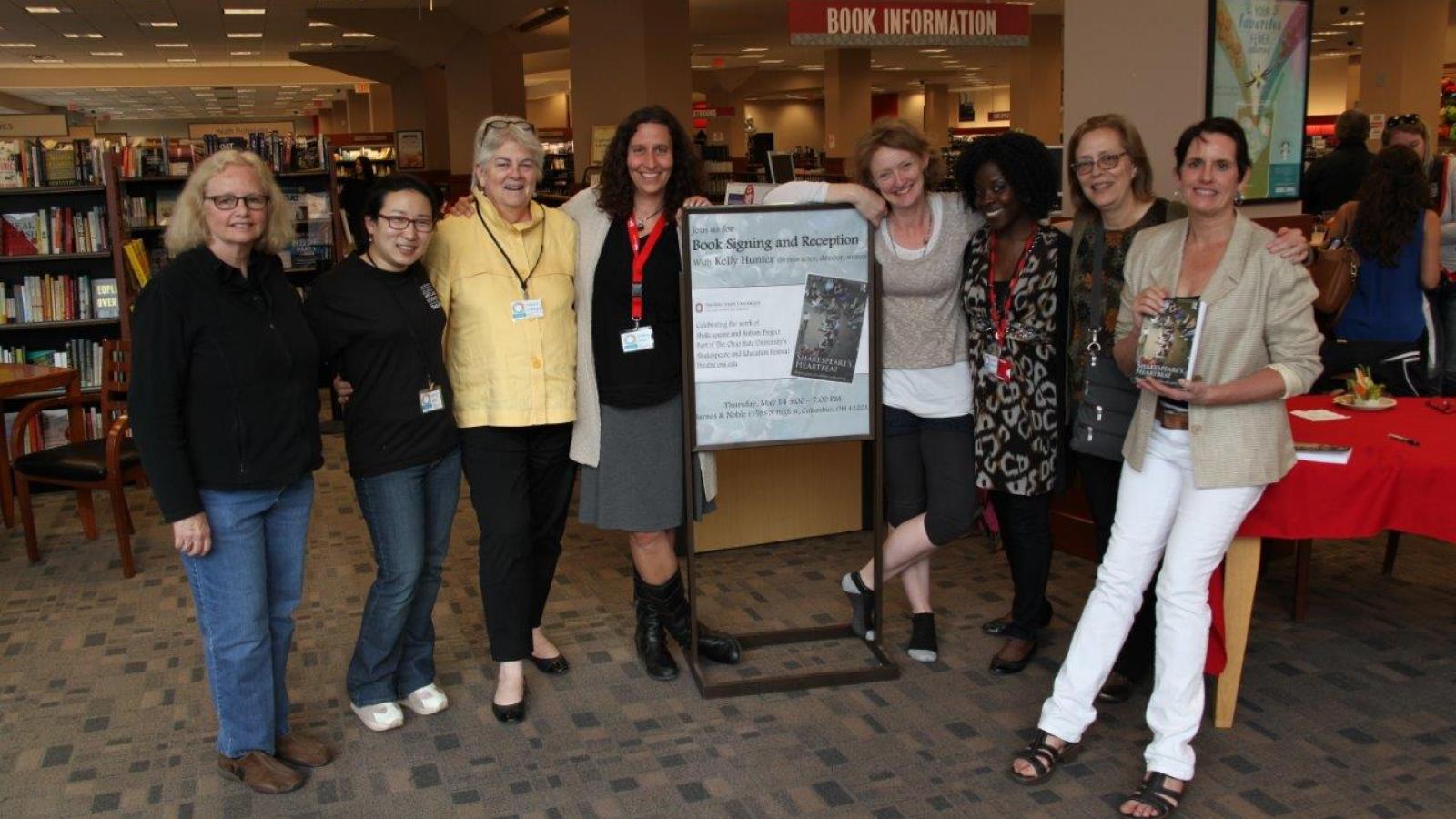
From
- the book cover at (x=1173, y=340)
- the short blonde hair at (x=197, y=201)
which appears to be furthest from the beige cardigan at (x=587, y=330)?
the book cover at (x=1173, y=340)

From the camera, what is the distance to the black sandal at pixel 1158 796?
2604mm

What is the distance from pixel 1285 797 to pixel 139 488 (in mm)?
5536

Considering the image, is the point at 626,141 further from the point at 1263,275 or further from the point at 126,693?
the point at 126,693

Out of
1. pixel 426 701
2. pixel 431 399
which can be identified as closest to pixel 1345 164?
pixel 431 399

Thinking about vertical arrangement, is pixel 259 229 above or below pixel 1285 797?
above

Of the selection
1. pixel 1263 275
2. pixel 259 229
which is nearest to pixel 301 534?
Result: pixel 259 229

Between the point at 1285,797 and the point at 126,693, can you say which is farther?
the point at 126,693

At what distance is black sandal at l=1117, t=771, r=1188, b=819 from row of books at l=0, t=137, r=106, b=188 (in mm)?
5994

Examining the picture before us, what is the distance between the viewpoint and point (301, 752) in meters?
2.97

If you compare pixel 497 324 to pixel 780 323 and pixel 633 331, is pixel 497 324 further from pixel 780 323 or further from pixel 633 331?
pixel 780 323

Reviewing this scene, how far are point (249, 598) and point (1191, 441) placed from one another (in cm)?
218

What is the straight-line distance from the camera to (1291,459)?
2660mm

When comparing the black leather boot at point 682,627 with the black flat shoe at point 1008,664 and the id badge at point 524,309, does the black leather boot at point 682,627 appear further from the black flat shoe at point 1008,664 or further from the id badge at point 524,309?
the id badge at point 524,309

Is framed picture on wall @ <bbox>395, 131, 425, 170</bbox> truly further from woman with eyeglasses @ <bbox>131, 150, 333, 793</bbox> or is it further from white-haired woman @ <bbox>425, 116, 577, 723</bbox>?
woman with eyeglasses @ <bbox>131, 150, 333, 793</bbox>
